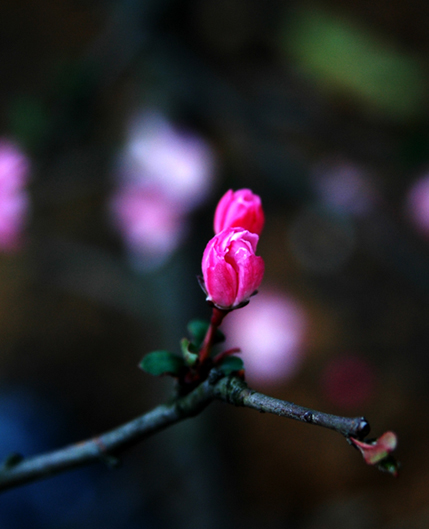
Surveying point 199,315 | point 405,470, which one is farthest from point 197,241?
point 405,470

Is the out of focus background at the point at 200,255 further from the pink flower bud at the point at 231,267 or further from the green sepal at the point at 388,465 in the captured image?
the green sepal at the point at 388,465

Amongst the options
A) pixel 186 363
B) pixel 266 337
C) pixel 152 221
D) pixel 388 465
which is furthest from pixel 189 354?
pixel 266 337

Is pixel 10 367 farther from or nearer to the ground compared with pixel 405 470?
farther from the ground

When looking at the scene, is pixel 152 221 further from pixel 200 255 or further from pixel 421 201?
pixel 421 201

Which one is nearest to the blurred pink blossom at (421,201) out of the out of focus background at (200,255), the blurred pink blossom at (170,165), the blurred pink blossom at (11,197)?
the out of focus background at (200,255)

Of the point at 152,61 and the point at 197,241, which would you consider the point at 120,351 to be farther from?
the point at 152,61

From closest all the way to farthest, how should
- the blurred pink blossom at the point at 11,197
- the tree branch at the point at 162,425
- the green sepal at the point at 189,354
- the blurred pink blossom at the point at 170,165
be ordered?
the tree branch at the point at 162,425, the green sepal at the point at 189,354, the blurred pink blossom at the point at 11,197, the blurred pink blossom at the point at 170,165
